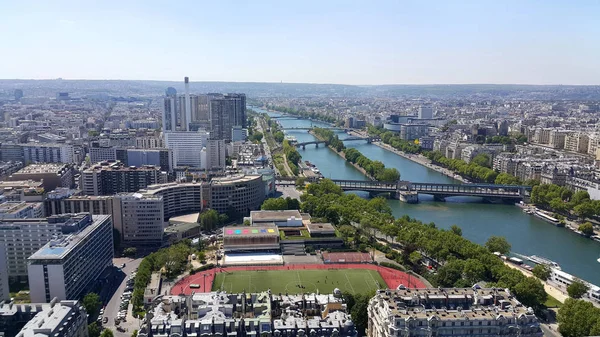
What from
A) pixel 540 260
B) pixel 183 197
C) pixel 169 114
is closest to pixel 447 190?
pixel 540 260

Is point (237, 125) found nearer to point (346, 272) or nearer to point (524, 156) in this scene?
point (524, 156)

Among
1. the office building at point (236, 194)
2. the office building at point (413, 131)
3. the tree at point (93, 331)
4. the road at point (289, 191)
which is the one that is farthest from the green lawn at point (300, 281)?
the office building at point (413, 131)

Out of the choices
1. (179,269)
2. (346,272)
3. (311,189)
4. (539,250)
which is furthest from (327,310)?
(311,189)

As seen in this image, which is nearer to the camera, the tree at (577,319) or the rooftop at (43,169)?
the tree at (577,319)

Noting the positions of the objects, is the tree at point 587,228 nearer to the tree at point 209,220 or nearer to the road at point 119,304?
the tree at point 209,220

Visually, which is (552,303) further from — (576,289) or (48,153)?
(48,153)
